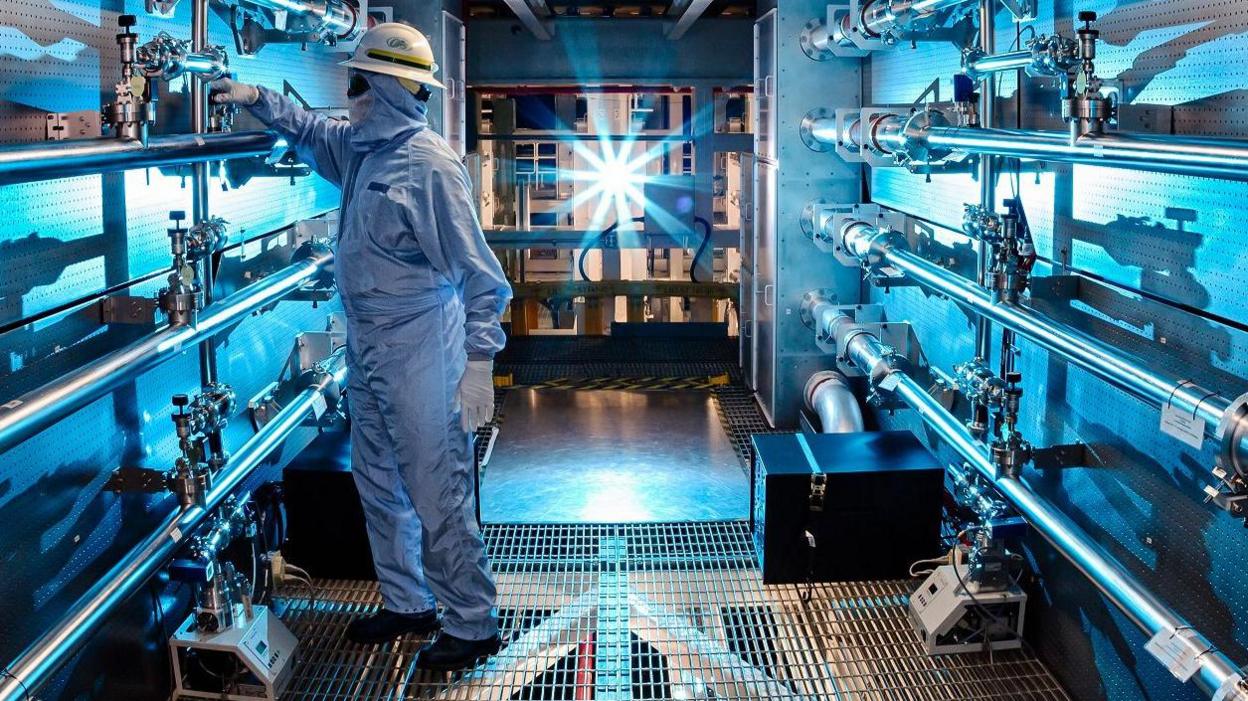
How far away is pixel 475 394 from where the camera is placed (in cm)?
294

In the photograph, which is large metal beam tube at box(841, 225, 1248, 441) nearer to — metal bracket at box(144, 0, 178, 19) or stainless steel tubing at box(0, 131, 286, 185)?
stainless steel tubing at box(0, 131, 286, 185)

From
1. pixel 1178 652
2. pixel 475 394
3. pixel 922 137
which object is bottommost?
pixel 1178 652

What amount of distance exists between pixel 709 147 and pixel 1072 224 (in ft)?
13.8

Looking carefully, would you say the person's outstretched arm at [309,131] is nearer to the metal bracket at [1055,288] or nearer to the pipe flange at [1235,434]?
the metal bracket at [1055,288]

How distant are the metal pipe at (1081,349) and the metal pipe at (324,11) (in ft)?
6.64

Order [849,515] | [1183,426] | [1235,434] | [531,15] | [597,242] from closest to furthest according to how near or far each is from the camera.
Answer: [1235,434] < [1183,426] < [849,515] < [531,15] < [597,242]

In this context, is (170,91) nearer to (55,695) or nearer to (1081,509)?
(55,695)

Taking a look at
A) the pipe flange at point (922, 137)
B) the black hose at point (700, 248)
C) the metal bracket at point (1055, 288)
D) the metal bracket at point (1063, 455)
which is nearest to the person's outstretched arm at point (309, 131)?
the pipe flange at point (922, 137)

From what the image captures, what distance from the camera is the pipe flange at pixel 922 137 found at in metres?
3.29

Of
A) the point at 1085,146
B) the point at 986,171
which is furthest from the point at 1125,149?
the point at 986,171

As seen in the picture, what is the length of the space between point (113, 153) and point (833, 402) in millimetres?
3100

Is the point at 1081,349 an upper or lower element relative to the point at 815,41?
lower

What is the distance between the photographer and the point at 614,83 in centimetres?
673

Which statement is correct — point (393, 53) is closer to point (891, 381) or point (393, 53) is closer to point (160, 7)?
point (160, 7)
